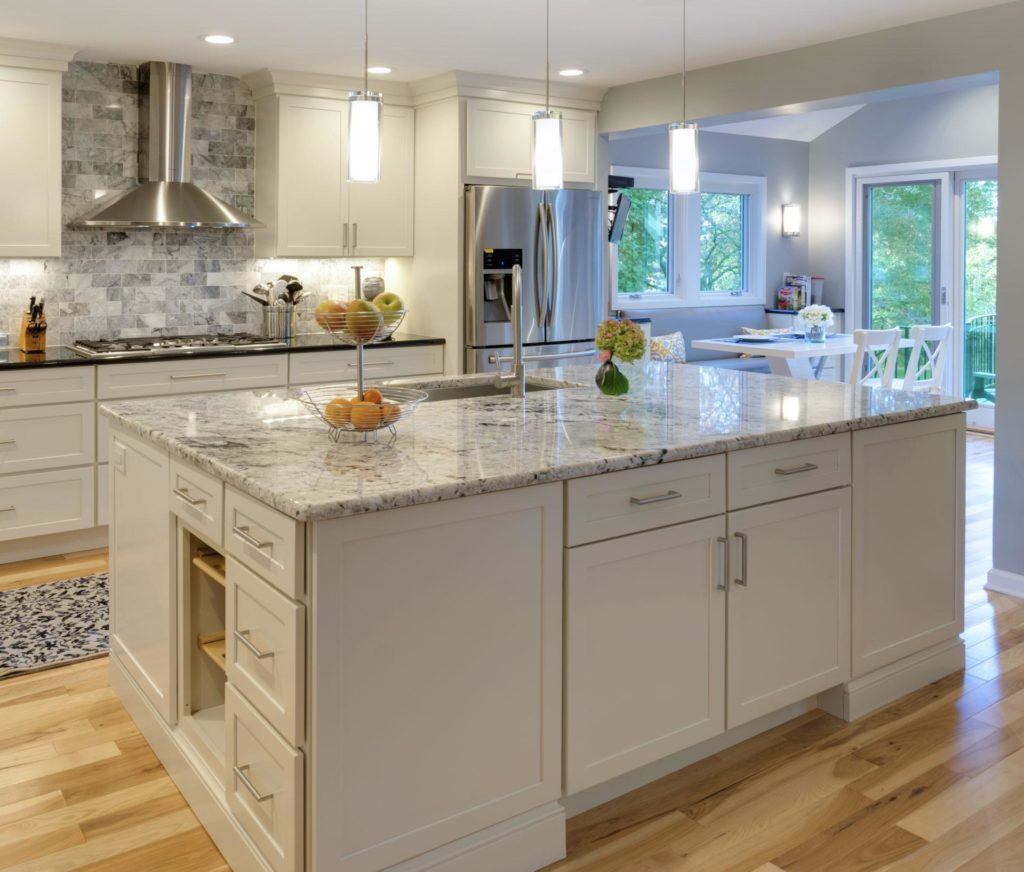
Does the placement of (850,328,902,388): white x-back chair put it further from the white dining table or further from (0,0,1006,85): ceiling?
(0,0,1006,85): ceiling

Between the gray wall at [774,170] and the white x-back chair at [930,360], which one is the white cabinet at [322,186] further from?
the white x-back chair at [930,360]

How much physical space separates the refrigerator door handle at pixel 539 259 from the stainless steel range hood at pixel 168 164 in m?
1.59

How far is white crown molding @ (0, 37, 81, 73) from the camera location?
4.58 meters

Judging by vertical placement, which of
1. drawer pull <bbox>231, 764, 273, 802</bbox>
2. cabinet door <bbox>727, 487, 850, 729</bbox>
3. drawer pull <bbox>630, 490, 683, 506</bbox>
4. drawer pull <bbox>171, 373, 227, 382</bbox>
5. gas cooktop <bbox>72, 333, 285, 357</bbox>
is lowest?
drawer pull <bbox>231, 764, 273, 802</bbox>

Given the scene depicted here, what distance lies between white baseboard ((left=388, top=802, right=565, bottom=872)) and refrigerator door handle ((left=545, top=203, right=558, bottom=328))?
12.4ft

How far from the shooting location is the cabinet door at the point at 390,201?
5.68m

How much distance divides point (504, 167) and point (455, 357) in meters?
1.07

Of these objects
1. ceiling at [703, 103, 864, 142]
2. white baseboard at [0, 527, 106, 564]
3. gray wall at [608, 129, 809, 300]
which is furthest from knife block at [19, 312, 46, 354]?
ceiling at [703, 103, 864, 142]

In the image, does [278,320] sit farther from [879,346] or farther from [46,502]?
[879,346]

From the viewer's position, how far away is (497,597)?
7.11 feet

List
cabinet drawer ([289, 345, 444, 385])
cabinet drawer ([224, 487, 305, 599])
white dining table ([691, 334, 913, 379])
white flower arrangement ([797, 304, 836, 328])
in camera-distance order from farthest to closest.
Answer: white flower arrangement ([797, 304, 836, 328]), white dining table ([691, 334, 913, 379]), cabinet drawer ([289, 345, 444, 385]), cabinet drawer ([224, 487, 305, 599])

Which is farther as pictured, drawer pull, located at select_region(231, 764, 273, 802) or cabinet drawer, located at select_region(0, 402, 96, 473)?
cabinet drawer, located at select_region(0, 402, 96, 473)

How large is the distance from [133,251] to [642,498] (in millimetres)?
3812

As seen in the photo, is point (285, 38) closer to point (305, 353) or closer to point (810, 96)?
point (305, 353)
